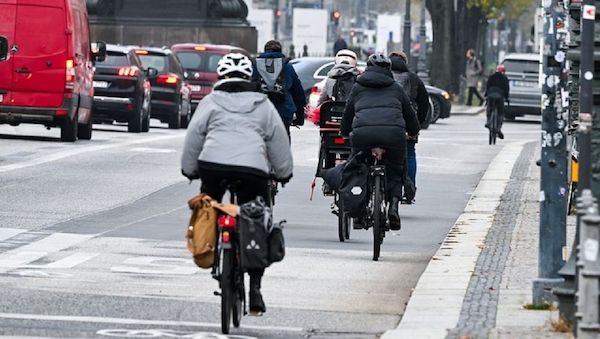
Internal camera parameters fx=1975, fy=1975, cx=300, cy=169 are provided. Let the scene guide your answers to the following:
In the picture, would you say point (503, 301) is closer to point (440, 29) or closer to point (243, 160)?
point (243, 160)

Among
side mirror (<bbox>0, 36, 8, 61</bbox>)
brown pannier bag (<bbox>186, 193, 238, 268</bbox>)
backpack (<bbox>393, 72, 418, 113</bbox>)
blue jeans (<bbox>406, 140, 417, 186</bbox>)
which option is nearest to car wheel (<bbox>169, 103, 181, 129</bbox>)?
side mirror (<bbox>0, 36, 8, 61</bbox>)

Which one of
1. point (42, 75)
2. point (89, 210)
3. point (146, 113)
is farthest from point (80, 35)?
point (89, 210)

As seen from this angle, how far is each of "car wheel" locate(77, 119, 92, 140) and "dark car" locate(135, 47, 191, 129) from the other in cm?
618

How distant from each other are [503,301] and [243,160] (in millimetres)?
1928

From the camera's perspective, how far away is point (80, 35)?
30.5m

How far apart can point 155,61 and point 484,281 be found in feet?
87.2

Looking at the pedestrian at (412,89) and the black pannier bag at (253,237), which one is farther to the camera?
the pedestrian at (412,89)

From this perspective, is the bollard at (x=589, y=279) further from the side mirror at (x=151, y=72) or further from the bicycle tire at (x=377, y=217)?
the side mirror at (x=151, y=72)

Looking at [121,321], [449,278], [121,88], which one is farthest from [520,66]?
[121,321]

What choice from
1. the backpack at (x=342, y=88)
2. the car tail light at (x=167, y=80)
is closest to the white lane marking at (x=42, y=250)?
the backpack at (x=342, y=88)

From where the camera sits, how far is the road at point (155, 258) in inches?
425

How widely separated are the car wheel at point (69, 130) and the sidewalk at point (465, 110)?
25975 mm

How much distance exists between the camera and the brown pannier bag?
10141 mm

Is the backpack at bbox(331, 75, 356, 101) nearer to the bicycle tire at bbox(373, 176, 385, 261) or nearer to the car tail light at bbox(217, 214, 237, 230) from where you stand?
the bicycle tire at bbox(373, 176, 385, 261)
